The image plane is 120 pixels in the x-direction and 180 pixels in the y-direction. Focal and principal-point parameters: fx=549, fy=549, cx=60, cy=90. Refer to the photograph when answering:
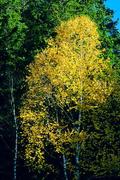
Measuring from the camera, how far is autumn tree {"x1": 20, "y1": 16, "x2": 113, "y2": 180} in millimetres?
31406

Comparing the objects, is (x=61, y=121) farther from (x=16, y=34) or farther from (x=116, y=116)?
(x=16, y=34)

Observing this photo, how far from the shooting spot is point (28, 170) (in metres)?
39.4

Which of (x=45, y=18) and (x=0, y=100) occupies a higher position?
(x=45, y=18)

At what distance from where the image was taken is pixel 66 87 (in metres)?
32.1

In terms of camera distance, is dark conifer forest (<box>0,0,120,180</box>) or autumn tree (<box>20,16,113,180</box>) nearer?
dark conifer forest (<box>0,0,120,180</box>)

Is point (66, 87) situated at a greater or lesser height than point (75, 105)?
greater

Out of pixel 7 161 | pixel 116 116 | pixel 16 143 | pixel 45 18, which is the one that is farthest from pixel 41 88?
pixel 45 18

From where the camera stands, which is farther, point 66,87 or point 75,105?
point 75,105

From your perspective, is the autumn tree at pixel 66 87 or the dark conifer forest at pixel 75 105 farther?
the autumn tree at pixel 66 87

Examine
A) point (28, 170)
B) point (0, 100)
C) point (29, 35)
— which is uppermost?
A: point (29, 35)

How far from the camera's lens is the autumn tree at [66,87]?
31.4 m

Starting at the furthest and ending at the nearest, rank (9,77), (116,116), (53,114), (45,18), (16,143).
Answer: (45,18) < (9,77) < (16,143) < (53,114) < (116,116)

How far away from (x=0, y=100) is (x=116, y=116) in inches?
554

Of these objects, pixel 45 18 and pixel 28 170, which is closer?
pixel 28 170
